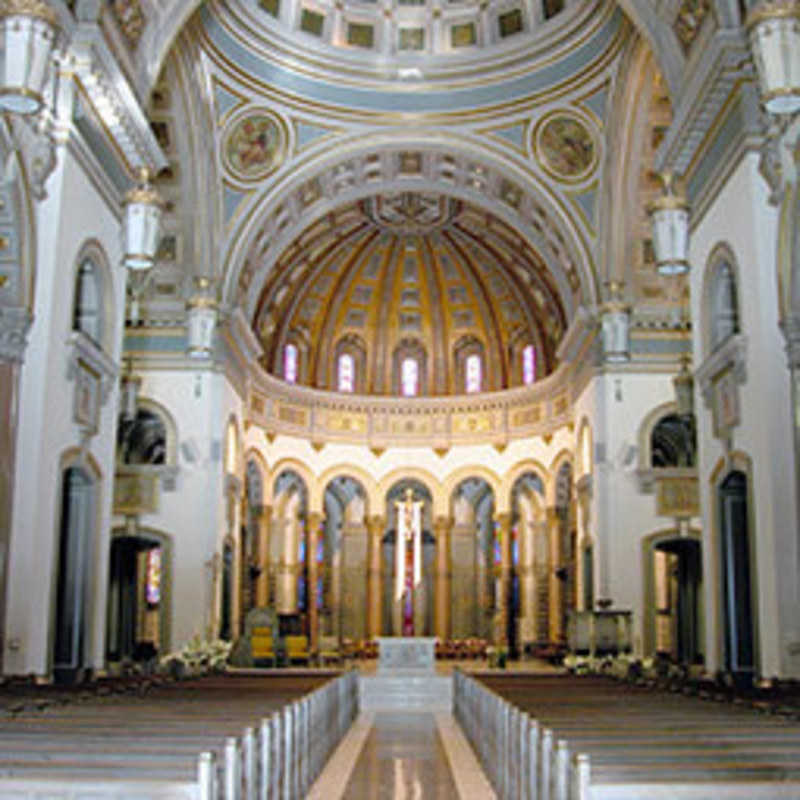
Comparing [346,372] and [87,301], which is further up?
[346,372]

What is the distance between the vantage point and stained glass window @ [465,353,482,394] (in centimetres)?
3388

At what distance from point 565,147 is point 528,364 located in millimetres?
9506

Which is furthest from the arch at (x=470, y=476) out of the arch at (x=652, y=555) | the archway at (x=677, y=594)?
the arch at (x=652, y=555)

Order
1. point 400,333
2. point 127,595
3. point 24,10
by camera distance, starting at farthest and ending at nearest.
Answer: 1. point 400,333
2. point 127,595
3. point 24,10

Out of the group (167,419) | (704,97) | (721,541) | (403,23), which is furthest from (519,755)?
(403,23)

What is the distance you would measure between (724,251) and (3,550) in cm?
932

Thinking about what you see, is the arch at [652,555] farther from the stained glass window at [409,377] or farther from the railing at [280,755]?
the stained glass window at [409,377]

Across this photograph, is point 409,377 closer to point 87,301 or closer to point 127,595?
point 127,595

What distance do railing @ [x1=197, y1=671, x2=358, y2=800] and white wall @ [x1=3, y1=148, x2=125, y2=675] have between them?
11.2 feet

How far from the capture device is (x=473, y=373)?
112 feet

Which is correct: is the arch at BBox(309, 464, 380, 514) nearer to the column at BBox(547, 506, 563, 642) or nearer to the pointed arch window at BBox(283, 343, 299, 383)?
the pointed arch window at BBox(283, 343, 299, 383)

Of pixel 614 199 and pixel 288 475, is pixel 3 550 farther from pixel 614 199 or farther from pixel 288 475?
pixel 288 475

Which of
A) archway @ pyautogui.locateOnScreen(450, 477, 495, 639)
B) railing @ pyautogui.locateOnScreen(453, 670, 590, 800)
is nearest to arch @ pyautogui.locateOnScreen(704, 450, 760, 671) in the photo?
railing @ pyautogui.locateOnScreen(453, 670, 590, 800)

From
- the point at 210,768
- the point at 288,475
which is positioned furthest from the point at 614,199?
the point at 210,768
